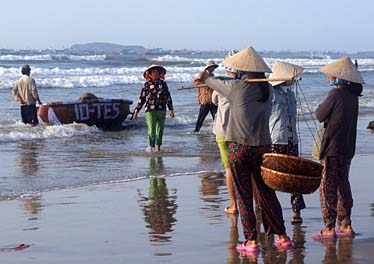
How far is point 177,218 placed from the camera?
27.6 ft

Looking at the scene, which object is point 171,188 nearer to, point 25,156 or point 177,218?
point 177,218

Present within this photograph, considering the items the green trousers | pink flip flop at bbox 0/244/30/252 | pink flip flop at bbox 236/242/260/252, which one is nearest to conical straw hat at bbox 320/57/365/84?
pink flip flop at bbox 236/242/260/252

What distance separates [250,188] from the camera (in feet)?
22.4

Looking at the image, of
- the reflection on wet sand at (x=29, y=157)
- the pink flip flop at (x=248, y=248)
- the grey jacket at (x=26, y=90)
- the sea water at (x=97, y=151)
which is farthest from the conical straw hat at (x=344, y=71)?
the grey jacket at (x=26, y=90)

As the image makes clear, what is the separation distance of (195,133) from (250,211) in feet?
37.4

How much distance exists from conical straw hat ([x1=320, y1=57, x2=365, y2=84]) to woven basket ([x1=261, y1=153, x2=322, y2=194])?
859 millimetres

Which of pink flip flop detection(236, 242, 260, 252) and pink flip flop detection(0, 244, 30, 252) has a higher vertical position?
pink flip flop detection(236, 242, 260, 252)

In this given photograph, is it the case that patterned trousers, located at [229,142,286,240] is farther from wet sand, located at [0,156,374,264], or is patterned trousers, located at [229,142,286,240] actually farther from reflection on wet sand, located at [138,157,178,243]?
reflection on wet sand, located at [138,157,178,243]

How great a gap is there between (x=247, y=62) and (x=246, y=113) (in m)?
0.41

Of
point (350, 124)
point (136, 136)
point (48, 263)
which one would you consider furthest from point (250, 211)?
point (136, 136)

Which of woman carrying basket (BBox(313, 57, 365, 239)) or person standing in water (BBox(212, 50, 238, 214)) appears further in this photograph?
person standing in water (BBox(212, 50, 238, 214))

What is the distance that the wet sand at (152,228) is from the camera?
6.70 m

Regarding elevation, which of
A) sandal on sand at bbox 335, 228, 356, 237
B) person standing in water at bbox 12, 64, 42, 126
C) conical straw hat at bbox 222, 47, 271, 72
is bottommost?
sandal on sand at bbox 335, 228, 356, 237

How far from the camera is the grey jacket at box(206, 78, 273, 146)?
6.65 metres
